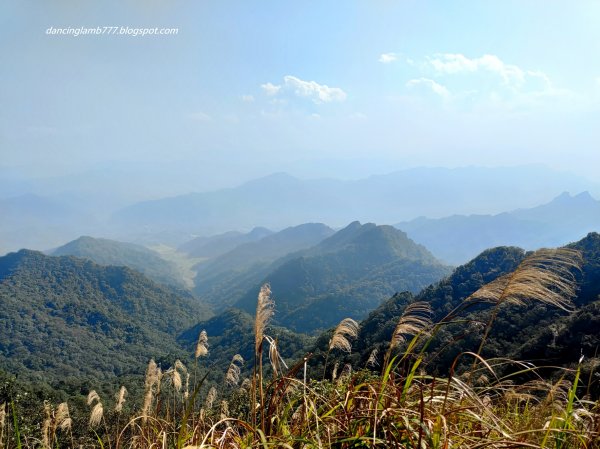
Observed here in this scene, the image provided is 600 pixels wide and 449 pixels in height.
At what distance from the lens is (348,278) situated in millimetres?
132125

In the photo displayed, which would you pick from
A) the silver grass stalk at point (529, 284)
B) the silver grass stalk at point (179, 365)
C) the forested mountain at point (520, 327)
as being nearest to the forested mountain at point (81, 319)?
the forested mountain at point (520, 327)

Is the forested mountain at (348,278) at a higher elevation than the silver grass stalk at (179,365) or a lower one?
lower

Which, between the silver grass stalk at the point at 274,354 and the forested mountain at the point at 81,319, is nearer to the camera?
the silver grass stalk at the point at 274,354

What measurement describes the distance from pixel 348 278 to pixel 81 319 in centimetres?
7651

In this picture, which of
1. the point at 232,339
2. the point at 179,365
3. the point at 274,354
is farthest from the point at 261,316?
the point at 232,339

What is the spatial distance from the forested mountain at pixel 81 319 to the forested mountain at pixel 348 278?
2360 centimetres

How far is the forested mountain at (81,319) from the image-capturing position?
64.2m

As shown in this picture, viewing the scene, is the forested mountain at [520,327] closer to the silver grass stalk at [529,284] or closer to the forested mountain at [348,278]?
the silver grass stalk at [529,284]

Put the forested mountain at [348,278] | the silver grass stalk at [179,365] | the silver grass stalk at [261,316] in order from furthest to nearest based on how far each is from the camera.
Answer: the forested mountain at [348,278]
the silver grass stalk at [179,365]
the silver grass stalk at [261,316]

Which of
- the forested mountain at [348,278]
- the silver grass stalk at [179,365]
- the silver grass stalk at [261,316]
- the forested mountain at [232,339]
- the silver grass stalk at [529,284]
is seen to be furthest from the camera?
the forested mountain at [348,278]

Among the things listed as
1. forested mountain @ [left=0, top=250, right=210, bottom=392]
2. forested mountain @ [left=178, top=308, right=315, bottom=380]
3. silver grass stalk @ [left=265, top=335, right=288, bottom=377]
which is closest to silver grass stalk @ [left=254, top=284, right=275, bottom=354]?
silver grass stalk @ [left=265, top=335, right=288, bottom=377]

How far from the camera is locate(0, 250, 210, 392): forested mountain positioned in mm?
64250

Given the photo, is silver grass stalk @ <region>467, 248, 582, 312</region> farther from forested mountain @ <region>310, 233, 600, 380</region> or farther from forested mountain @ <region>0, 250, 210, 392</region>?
forested mountain @ <region>0, 250, 210, 392</region>

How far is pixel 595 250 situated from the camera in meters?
36.1
